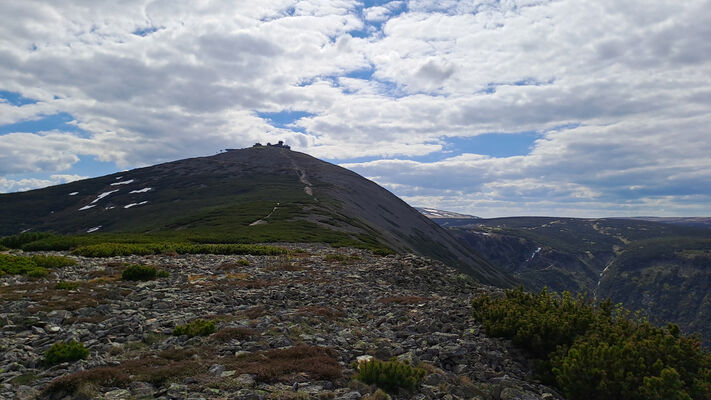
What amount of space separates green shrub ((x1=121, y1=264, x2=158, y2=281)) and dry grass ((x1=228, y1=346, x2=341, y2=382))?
1517 centimetres

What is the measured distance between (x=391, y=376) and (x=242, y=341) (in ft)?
16.1

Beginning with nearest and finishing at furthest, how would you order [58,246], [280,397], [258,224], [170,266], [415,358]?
[280,397] → [415,358] → [170,266] → [58,246] → [258,224]

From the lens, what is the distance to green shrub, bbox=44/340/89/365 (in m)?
9.48

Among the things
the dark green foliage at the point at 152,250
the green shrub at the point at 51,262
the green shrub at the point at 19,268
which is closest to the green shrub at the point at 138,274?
the green shrub at the point at 19,268

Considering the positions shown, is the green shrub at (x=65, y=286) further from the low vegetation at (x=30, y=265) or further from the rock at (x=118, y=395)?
the rock at (x=118, y=395)

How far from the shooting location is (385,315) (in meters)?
15.4

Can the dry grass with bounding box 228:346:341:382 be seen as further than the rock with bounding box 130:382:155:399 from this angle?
Yes

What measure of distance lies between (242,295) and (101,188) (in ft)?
604

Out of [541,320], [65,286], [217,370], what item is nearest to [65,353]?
[217,370]

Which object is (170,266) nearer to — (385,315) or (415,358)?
(385,315)

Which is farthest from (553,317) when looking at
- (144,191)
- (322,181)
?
(144,191)

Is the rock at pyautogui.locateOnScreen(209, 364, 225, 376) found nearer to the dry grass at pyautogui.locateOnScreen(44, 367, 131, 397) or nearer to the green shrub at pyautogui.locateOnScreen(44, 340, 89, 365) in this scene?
the dry grass at pyautogui.locateOnScreen(44, 367, 131, 397)

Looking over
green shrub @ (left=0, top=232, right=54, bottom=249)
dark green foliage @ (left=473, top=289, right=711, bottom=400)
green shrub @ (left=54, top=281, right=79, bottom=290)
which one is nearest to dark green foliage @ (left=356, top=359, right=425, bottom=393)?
dark green foliage @ (left=473, top=289, right=711, bottom=400)

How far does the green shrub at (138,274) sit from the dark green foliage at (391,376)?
1787 cm
